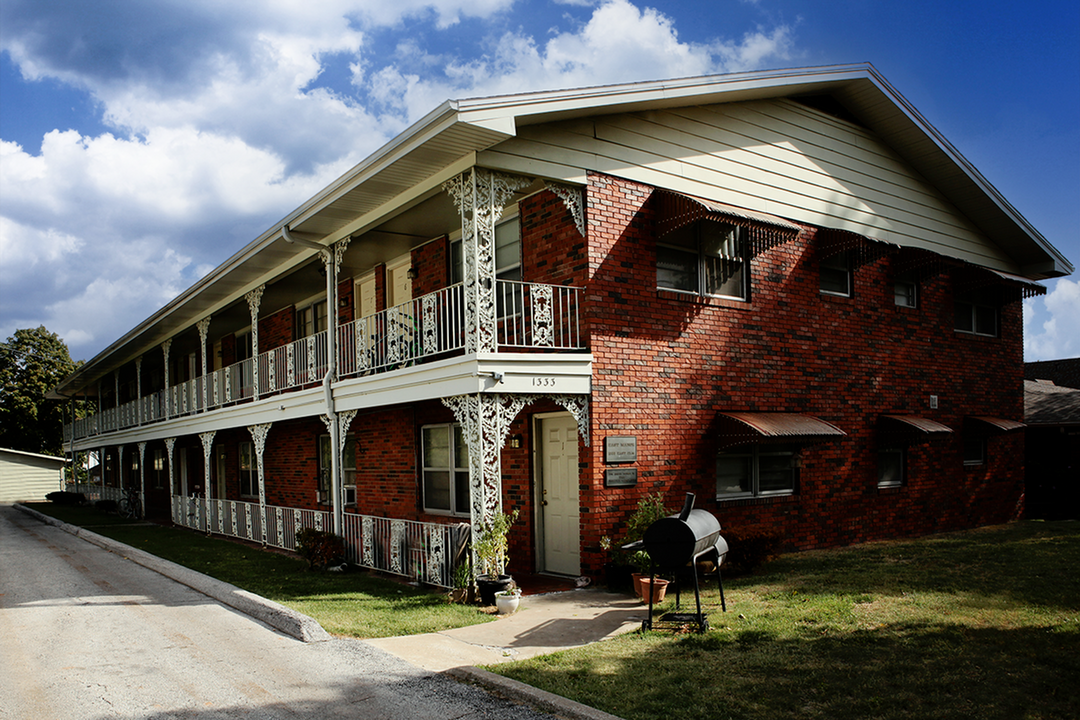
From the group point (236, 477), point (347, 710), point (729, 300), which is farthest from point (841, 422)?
point (236, 477)

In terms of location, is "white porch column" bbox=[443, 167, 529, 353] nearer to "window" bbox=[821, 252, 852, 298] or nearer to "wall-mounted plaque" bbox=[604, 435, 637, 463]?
"wall-mounted plaque" bbox=[604, 435, 637, 463]

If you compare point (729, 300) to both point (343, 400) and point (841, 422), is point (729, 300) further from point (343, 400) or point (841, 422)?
point (343, 400)

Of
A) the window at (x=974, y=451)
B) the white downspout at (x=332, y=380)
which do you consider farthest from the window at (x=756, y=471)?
the white downspout at (x=332, y=380)

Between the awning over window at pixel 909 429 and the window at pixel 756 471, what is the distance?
2272 mm

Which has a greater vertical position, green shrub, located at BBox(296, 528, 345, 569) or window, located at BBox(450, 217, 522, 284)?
window, located at BBox(450, 217, 522, 284)

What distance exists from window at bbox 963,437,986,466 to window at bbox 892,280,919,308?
302 centimetres

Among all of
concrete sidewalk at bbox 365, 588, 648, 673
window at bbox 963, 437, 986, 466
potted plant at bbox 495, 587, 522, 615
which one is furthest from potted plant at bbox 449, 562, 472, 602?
window at bbox 963, 437, 986, 466

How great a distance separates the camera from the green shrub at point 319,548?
39.8 feet

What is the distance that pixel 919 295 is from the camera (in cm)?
1509

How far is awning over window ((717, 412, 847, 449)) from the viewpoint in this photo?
36.2 ft

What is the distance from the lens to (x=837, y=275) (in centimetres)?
1392

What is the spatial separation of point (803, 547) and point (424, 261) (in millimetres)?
7984

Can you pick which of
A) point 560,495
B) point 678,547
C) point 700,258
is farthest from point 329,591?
point 700,258

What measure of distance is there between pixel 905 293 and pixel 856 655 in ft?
33.8
